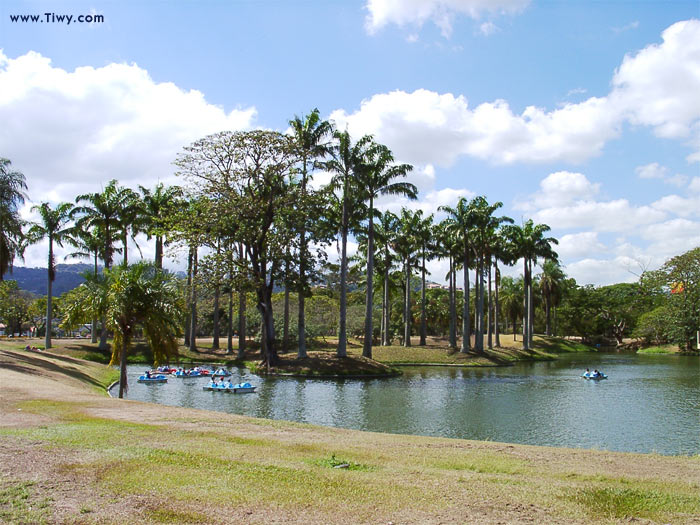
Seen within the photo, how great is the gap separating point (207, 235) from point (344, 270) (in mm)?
13413

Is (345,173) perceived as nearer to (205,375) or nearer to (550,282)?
(205,375)

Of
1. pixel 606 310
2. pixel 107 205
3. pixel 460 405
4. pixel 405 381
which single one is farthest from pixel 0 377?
pixel 606 310

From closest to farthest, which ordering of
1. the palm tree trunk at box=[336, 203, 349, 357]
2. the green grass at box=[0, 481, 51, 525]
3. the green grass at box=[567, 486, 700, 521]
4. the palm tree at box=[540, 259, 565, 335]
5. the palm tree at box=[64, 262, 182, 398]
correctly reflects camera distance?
1. the green grass at box=[0, 481, 51, 525]
2. the green grass at box=[567, 486, 700, 521]
3. the palm tree at box=[64, 262, 182, 398]
4. the palm tree trunk at box=[336, 203, 349, 357]
5. the palm tree at box=[540, 259, 565, 335]

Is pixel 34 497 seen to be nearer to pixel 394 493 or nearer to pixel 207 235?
pixel 394 493

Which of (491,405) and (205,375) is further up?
(491,405)

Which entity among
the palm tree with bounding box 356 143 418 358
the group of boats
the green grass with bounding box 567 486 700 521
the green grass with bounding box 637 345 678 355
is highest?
the palm tree with bounding box 356 143 418 358

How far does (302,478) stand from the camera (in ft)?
34.9

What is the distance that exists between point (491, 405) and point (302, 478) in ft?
75.1

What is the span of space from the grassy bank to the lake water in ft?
24.6

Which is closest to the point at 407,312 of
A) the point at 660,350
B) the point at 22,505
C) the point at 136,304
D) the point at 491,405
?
the point at 491,405

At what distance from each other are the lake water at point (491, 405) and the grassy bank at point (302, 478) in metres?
7.50

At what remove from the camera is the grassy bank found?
8.77m

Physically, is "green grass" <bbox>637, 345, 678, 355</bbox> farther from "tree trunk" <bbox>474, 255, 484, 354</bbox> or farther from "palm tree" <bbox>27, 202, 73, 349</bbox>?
"palm tree" <bbox>27, 202, 73, 349</bbox>

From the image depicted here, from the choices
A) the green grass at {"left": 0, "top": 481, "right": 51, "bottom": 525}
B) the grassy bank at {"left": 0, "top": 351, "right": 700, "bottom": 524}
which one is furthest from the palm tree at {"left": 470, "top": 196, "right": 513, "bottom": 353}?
the green grass at {"left": 0, "top": 481, "right": 51, "bottom": 525}
